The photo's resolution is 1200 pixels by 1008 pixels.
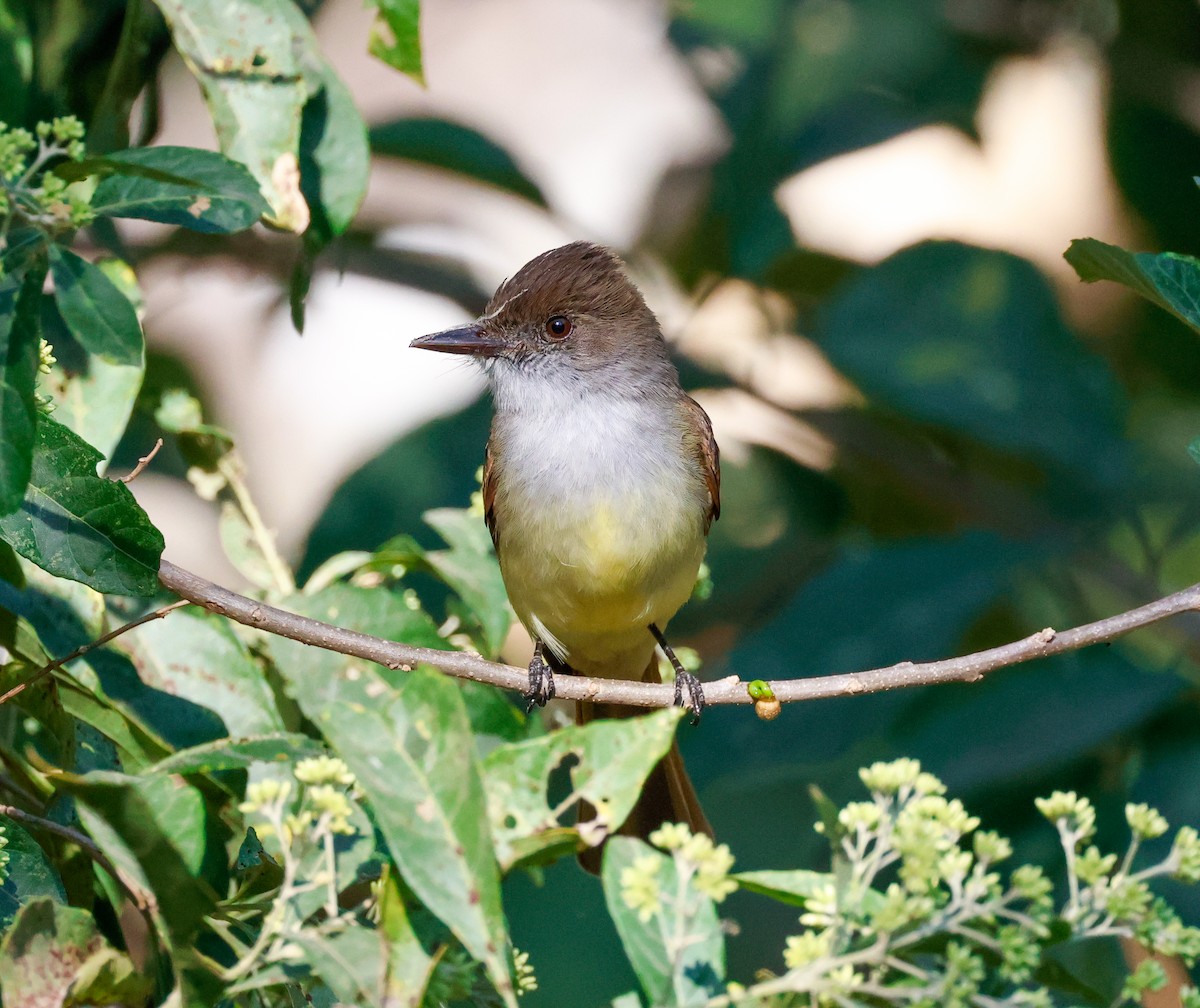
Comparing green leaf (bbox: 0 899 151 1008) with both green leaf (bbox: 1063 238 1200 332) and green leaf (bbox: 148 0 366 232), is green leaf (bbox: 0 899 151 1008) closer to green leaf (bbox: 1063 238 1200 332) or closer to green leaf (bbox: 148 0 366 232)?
green leaf (bbox: 148 0 366 232)

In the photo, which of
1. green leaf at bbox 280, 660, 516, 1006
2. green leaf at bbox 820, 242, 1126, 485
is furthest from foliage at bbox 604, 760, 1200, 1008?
green leaf at bbox 820, 242, 1126, 485

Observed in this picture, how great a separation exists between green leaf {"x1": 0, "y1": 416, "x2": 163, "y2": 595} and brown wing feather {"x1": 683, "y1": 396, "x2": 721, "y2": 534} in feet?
6.42

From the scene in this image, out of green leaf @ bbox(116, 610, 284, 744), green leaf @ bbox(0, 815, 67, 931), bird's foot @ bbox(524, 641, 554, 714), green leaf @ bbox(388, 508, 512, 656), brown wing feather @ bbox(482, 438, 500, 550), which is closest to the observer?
green leaf @ bbox(0, 815, 67, 931)

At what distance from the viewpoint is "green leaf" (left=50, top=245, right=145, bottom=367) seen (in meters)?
1.88

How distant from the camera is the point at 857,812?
162 cm

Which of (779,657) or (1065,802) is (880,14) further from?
(1065,802)

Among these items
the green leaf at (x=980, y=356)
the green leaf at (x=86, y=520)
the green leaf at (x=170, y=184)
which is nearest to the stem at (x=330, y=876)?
the green leaf at (x=86, y=520)

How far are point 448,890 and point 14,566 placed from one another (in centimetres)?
107

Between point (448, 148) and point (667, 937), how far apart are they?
144 inches

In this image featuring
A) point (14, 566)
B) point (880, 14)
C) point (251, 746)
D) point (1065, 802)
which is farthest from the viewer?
point (880, 14)

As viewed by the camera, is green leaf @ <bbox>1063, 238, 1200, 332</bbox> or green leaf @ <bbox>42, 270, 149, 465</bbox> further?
green leaf @ <bbox>42, 270, 149, 465</bbox>

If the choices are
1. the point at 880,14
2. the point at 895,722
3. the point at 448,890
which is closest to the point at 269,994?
the point at 448,890

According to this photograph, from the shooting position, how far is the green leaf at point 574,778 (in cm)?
162

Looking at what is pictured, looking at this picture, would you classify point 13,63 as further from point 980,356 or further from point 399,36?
point 980,356
